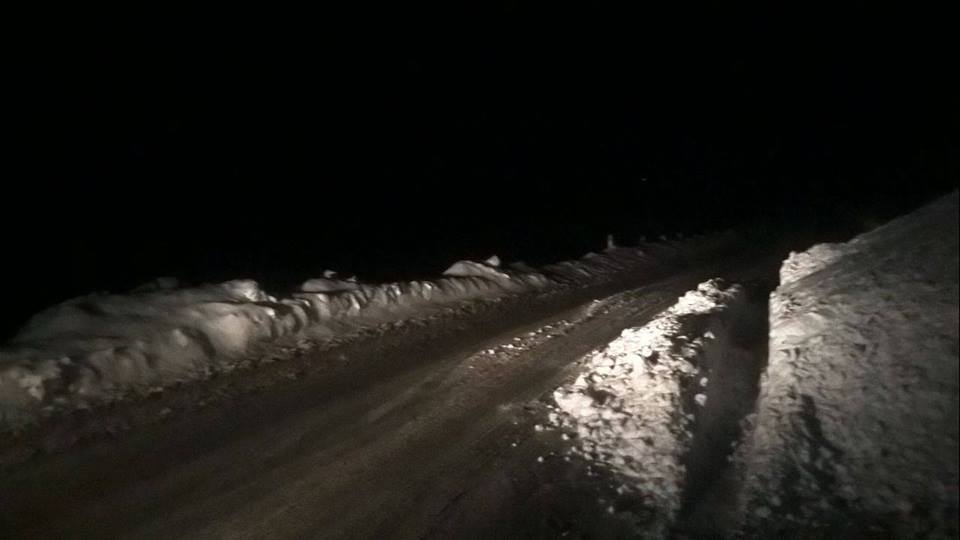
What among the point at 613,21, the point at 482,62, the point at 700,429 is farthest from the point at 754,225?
the point at 613,21

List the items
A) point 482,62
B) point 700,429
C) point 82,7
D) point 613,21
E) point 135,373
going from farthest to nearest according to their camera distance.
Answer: point 613,21
point 482,62
point 82,7
point 135,373
point 700,429

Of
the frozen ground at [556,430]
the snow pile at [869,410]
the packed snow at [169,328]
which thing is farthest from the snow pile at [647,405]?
the packed snow at [169,328]

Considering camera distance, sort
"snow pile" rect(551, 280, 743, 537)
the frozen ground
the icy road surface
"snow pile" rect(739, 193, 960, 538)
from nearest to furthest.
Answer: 1. "snow pile" rect(739, 193, 960, 538)
2. the frozen ground
3. the icy road surface
4. "snow pile" rect(551, 280, 743, 537)

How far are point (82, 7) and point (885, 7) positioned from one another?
65.0 m

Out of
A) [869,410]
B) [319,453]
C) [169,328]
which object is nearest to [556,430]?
[319,453]

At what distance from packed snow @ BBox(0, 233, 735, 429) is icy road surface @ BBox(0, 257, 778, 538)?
1.88ft

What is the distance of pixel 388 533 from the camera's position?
4.57 meters

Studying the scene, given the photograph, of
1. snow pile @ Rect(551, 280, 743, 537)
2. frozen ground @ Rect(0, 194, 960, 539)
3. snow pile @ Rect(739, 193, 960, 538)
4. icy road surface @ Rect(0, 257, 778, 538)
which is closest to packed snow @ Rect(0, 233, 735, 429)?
frozen ground @ Rect(0, 194, 960, 539)

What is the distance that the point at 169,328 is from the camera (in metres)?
8.12

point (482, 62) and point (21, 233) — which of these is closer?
point (21, 233)

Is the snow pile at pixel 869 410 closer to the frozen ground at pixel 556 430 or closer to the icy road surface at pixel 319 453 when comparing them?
the frozen ground at pixel 556 430

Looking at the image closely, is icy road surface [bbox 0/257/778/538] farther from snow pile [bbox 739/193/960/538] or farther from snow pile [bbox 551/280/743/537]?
snow pile [bbox 739/193/960/538]

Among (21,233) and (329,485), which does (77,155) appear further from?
(329,485)

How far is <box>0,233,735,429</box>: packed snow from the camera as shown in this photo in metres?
6.64
